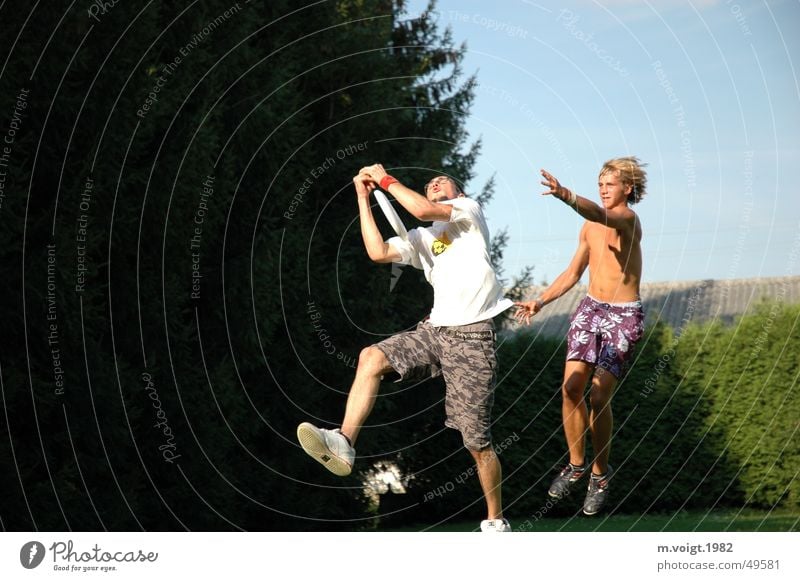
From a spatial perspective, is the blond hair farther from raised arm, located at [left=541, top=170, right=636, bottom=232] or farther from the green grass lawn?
the green grass lawn

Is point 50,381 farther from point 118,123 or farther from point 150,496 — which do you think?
point 118,123

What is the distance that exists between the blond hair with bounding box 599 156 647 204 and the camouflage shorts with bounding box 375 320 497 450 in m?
1.86

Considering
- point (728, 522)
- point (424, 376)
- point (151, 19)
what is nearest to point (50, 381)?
point (151, 19)

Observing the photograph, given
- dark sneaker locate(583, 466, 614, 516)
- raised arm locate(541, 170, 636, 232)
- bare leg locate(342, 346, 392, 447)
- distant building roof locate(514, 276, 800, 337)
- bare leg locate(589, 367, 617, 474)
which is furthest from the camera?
distant building roof locate(514, 276, 800, 337)

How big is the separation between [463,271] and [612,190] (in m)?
1.61

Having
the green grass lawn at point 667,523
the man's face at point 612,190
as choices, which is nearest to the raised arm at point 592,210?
the man's face at point 612,190

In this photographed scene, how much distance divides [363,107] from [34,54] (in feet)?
23.6

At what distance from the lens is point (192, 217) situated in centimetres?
1688

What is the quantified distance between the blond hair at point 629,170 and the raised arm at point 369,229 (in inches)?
85.3

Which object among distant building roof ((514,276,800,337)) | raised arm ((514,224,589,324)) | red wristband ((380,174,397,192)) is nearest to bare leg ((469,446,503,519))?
raised arm ((514,224,589,324))

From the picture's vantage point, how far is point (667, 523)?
62.8 ft

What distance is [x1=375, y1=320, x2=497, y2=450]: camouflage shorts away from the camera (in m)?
10.5

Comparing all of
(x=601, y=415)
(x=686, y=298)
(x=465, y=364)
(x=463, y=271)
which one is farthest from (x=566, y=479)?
(x=686, y=298)

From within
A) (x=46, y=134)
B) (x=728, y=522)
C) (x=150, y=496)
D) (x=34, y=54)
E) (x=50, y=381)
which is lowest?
(x=728, y=522)
